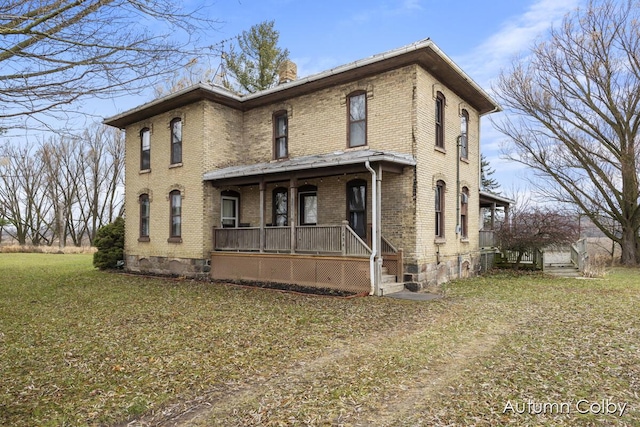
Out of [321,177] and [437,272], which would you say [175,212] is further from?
[437,272]

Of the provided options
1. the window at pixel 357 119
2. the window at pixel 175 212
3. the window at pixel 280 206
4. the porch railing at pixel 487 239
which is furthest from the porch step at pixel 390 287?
the window at pixel 175 212

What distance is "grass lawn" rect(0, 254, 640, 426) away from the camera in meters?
3.88

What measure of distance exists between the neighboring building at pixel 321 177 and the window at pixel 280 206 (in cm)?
4

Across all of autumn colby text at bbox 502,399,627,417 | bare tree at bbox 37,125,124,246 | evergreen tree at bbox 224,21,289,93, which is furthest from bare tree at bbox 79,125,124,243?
autumn colby text at bbox 502,399,627,417

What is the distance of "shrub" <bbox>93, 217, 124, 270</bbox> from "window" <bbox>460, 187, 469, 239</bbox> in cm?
1493

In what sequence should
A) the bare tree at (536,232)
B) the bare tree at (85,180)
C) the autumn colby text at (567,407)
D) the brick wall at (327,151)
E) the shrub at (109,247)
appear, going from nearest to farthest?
1. the autumn colby text at (567,407)
2. the brick wall at (327,151)
3. the bare tree at (536,232)
4. the shrub at (109,247)
5. the bare tree at (85,180)

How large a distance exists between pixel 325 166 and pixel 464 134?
6719 mm

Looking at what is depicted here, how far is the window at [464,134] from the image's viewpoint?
1471 centimetres

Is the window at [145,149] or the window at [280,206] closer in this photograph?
the window at [280,206]

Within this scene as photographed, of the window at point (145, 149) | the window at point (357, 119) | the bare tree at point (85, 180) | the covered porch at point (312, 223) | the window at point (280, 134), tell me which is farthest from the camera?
the bare tree at point (85, 180)

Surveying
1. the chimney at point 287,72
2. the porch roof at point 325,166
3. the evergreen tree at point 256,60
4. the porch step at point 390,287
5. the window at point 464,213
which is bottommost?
the porch step at point 390,287

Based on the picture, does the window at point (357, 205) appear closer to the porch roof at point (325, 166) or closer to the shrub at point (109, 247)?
the porch roof at point (325, 166)

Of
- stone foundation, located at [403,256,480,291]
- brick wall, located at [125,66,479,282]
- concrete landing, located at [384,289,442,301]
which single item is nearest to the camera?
concrete landing, located at [384,289,442,301]

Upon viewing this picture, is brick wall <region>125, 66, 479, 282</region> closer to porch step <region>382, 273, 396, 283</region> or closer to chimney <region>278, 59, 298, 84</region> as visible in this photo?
porch step <region>382, 273, 396, 283</region>
